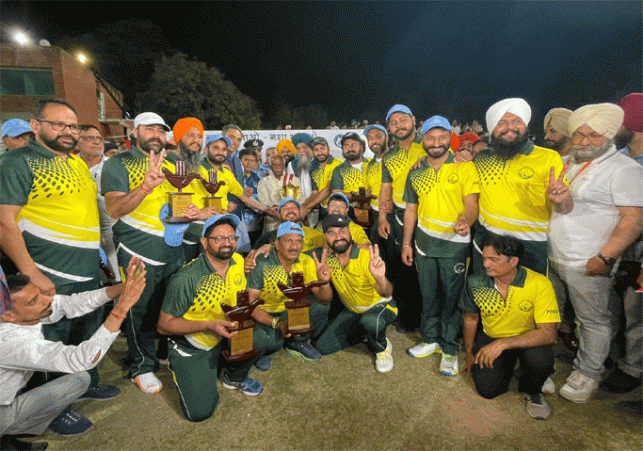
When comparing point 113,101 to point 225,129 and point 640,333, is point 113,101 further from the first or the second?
point 640,333

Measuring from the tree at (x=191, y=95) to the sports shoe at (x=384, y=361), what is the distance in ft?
79.3

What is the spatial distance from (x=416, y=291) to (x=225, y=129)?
449 centimetres

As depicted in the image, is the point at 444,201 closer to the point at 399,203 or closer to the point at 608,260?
the point at 399,203

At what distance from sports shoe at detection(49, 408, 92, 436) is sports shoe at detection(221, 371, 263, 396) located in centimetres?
113

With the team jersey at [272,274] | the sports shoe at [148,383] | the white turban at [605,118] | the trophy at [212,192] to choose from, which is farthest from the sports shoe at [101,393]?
the white turban at [605,118]

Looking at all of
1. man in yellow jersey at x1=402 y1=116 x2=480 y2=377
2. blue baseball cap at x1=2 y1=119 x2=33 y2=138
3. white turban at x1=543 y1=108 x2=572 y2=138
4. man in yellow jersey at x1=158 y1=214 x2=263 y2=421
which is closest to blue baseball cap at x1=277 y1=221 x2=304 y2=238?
man in yellow jersey at x1=158 y1=214 x2=263 y2=421

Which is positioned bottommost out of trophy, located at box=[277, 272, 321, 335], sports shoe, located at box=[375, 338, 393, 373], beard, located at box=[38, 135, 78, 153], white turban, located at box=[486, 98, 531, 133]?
sports shoe, located at box=[375, 338, 393, 373]

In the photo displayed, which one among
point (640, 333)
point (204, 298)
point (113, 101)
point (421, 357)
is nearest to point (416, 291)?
point (421, 357)

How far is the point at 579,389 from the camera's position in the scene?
325 centimetres

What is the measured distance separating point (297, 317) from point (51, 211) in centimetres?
213

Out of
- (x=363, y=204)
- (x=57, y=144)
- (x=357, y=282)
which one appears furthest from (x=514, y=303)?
(x=57, y=144)

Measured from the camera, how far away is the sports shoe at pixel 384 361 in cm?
373

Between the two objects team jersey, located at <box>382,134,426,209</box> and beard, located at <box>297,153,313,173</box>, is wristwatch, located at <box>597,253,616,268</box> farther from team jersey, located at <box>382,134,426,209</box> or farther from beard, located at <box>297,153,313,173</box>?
beard, located at <box>297,153,313,173</box>

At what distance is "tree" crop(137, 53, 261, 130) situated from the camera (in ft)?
82.0
